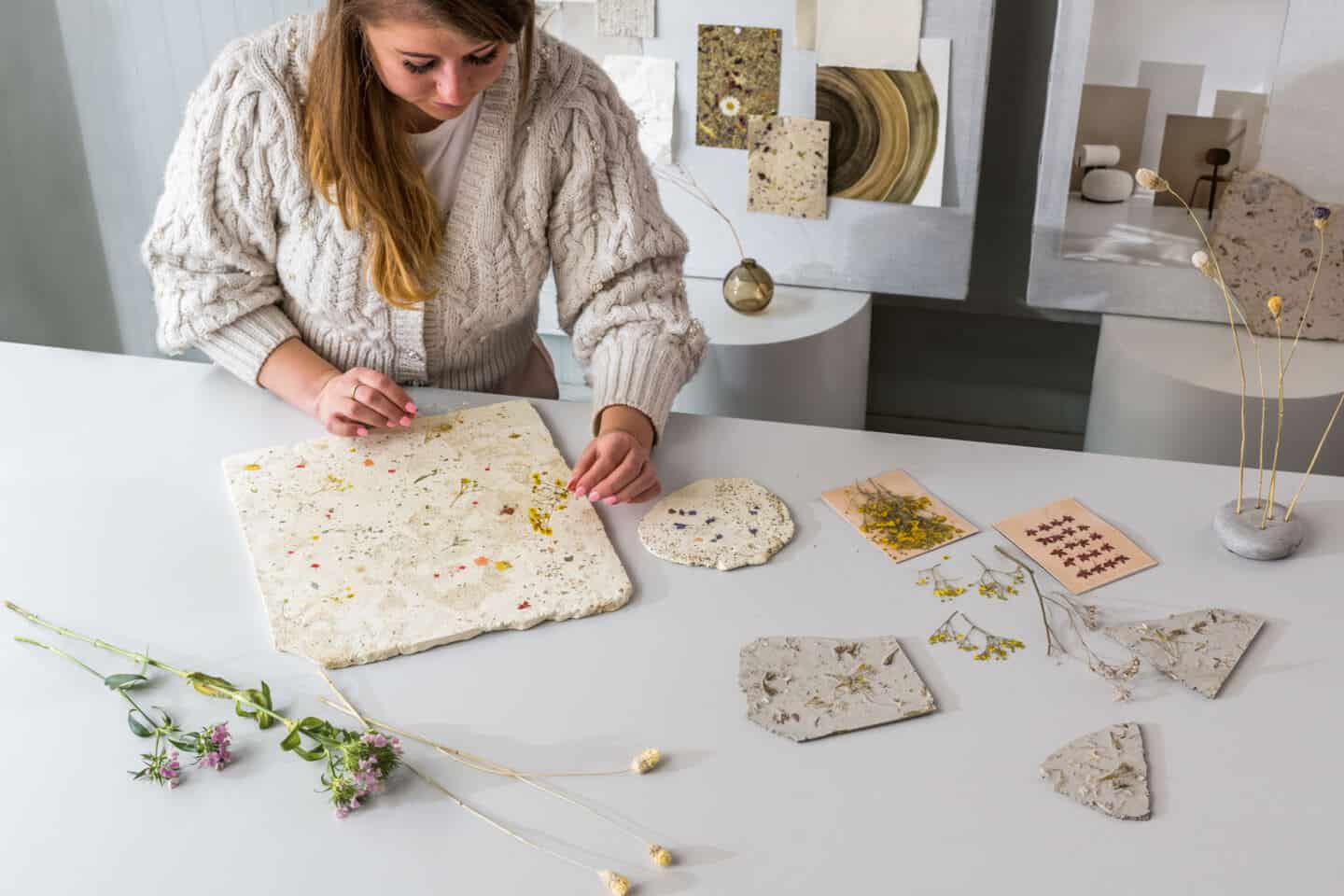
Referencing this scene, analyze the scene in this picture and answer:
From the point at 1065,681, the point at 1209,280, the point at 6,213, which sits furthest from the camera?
the point at 6,213

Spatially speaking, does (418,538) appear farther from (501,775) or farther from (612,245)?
(612,245)

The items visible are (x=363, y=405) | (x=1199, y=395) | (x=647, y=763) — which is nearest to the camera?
(x=647, y=763)

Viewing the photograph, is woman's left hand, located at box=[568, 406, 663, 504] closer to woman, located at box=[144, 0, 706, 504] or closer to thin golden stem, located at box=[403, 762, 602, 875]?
woman, located at box=[144, 0, 706, 504]

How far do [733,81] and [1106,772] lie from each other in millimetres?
1567

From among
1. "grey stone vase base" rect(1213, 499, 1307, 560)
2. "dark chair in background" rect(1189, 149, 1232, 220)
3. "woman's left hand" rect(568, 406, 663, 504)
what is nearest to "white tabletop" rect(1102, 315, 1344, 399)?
"dark chair in background" rect(1189, 149, 1232, 220)

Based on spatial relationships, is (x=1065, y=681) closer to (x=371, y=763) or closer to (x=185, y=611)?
(x=371, y=763)

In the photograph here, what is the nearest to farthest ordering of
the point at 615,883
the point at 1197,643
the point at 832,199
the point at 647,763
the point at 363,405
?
the point at 615,883
the point at 647,763
the point at 1197,643
the point at 363,405
the point at 832,199

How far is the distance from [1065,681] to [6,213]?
264 centimetres

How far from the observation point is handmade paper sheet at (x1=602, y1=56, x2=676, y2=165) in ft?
7.38

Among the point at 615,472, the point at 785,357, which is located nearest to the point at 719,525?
the point at 615,472

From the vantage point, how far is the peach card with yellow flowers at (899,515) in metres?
1.25

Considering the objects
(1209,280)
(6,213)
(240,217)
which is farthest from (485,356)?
(6,213)

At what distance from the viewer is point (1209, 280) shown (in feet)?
7.14

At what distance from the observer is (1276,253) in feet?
7.02
